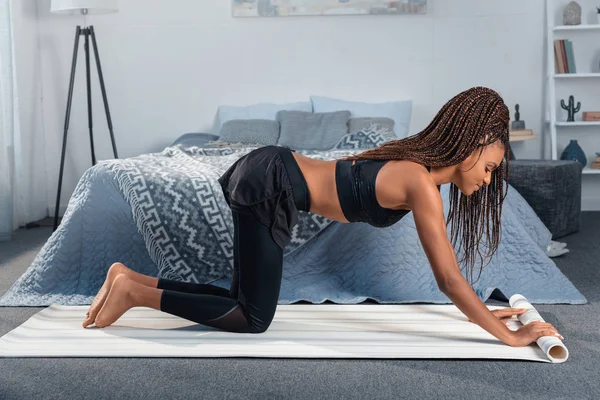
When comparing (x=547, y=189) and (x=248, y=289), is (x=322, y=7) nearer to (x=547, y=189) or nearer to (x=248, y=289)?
(x=547, y=189)

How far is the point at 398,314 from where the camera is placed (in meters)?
2.75

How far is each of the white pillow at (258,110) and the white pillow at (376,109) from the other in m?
0.10

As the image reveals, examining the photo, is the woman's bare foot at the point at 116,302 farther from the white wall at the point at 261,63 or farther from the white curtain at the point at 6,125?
the white wall at the point at 261,63

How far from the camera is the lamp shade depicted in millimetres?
5043

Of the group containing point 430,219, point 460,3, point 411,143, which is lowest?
point 430,219

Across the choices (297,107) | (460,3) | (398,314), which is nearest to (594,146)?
(460,3)

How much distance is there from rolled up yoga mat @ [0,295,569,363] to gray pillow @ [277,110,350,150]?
2.35m

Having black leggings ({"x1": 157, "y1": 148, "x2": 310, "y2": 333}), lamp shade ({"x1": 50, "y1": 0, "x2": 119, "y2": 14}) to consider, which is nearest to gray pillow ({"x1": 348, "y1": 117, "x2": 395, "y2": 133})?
lamp shade ({"x1": 50, "y1": 0, "x2": 119, "y2": 14})

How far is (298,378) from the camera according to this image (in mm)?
2168

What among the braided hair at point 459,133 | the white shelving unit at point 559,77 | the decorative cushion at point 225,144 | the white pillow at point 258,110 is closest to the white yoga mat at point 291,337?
the braided hair at point 459,133

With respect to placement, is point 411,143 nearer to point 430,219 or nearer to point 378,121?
point 430,219

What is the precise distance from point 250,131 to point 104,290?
2.72m

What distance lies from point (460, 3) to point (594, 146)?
1.37 m

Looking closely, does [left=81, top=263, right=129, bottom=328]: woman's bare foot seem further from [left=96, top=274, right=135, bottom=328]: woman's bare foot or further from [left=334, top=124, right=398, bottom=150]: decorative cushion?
[left=334, top=124, right=398, bottom=150]: decorative cushion
